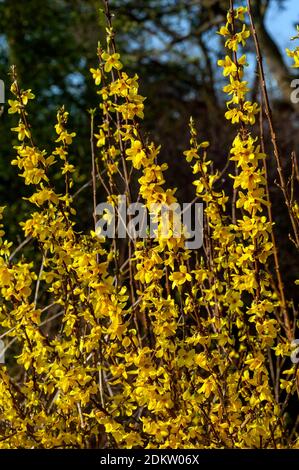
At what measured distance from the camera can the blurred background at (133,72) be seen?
7.01 meters

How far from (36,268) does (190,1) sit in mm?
6625

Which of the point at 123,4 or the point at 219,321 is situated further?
the point at 123,4

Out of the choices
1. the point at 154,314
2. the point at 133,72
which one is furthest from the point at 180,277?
the point at 133,72

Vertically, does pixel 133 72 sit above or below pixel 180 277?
above

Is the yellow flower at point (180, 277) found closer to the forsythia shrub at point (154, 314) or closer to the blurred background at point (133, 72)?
the forsythia shrub at point (154, 314)

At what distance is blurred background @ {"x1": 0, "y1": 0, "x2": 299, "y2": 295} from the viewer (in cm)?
701

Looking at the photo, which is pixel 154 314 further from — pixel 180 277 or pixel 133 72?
pixel 133 72

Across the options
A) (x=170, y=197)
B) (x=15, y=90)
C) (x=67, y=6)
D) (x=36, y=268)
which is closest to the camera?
(x=170, y=197)

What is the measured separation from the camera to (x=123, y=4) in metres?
10.6

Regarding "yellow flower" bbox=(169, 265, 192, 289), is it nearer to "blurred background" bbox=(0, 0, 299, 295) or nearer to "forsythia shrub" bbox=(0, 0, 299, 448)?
"forsythia shrub" bbox=(0, 0, 299, 448)

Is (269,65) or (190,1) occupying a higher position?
(190,1)

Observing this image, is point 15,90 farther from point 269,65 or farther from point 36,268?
point 269,65

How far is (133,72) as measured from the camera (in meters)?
9.76
